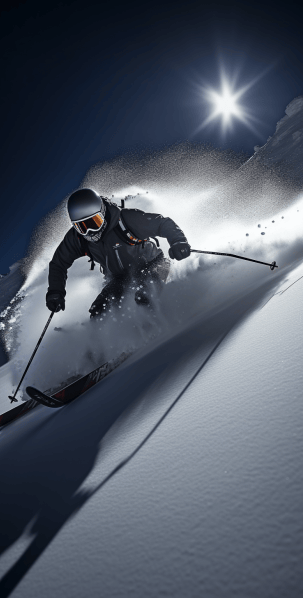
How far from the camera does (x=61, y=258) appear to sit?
14.9 feet

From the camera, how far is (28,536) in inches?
40.9

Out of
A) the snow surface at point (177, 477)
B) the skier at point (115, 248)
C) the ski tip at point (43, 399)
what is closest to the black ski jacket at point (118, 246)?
the skier at point (115, 248)

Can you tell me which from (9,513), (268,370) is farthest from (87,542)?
(268,370)

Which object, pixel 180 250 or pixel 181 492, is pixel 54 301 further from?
pixel 181 492

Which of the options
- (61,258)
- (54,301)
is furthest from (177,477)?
(61,258)

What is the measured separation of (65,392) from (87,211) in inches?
97.0

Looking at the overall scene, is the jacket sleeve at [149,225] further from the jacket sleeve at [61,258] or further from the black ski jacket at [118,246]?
the jacket sleeve at [61,258]

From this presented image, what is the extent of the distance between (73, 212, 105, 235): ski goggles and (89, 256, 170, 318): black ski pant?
98 cm

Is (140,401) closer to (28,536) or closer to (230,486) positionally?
(28,536)

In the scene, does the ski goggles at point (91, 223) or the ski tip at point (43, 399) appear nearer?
the ski tip at point (43, 399)

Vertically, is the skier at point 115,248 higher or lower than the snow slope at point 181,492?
higher

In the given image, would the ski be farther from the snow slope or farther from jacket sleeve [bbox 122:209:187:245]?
jacket sleeve [bbox 122:209:187:245]

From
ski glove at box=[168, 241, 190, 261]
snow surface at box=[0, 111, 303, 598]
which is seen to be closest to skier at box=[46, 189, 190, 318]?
ski glove at box=[168, 241, 190, 261]

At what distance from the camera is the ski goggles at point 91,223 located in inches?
150
